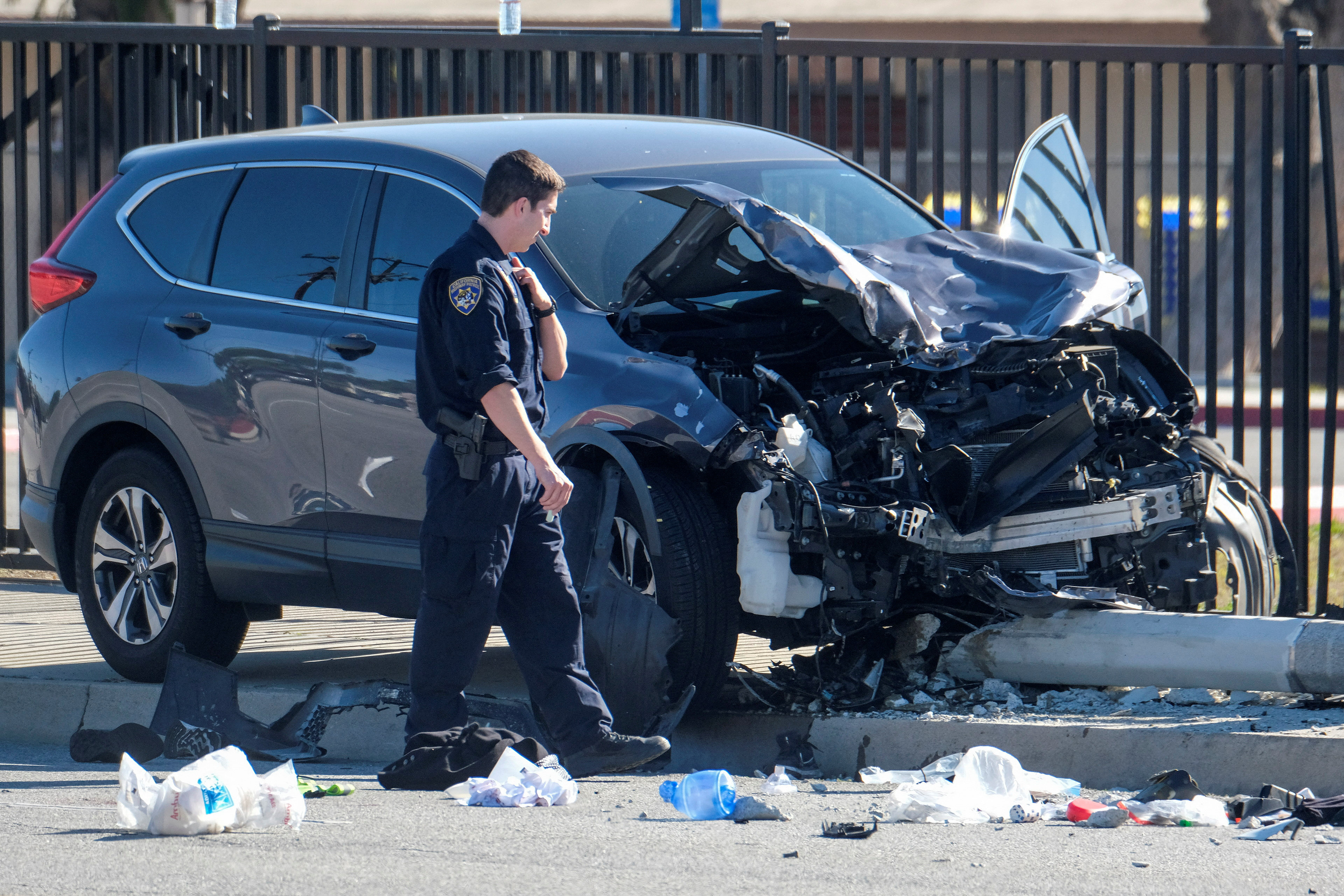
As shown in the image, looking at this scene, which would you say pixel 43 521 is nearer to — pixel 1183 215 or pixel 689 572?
pixel 689 572

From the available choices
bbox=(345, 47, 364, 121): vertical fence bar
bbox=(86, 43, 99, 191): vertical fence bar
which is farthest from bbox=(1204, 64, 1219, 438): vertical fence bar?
bbox=(86, 43, 99, 191): vertical fence bar

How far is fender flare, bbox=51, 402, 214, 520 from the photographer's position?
6.36 m

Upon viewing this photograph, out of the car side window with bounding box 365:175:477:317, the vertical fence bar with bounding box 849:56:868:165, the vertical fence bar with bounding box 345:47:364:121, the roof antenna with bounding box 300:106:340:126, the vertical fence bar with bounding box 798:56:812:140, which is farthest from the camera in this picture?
the vertical fence bar with bounding box 345:47:364:121

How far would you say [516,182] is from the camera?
495 cm

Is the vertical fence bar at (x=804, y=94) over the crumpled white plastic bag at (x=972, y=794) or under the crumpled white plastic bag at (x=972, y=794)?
over

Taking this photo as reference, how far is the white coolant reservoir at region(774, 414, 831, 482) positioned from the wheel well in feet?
8.84

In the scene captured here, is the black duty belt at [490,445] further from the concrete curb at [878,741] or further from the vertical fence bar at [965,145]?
the vertical fence bar at [965,145]

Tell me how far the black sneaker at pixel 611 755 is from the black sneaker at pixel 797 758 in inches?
17.0

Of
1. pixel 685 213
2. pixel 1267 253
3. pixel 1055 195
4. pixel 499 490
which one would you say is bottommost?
pixel 499 490

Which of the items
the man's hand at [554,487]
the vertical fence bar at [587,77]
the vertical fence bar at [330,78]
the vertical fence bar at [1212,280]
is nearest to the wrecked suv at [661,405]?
the man's hand at [554,487]

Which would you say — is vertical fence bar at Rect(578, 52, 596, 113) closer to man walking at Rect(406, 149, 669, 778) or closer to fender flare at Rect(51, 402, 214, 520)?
fender flare at Rect(51, 402, 214, 520)

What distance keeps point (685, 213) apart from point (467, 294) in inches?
40.8

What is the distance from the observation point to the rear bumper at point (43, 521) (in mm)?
6750

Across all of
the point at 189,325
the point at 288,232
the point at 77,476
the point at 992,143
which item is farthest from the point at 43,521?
the point at 992,143
